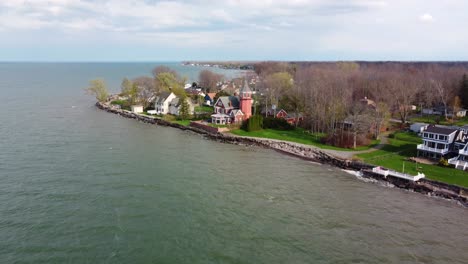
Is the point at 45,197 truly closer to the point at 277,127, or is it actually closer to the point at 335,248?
the point at 335,248

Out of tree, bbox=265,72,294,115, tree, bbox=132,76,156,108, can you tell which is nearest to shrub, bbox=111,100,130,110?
tree, bbox=132,76,156,108

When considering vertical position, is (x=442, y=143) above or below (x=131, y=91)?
below

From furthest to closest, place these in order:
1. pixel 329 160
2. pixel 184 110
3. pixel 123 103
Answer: pixel 123 103 → pixel 184 110 → pixel 329 160

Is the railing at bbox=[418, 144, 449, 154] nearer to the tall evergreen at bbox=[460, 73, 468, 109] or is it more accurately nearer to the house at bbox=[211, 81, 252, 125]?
the house at bbox=[211, 81, 252, 125]

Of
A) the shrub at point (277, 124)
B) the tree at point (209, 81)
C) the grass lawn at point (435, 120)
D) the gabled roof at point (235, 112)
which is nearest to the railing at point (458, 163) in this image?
the grass lawn at point (435, 120)

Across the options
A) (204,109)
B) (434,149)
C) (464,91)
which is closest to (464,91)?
(464,91)

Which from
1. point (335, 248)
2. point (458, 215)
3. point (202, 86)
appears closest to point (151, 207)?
point (335, 248)

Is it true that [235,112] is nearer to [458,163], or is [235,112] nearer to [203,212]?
[458,163]
